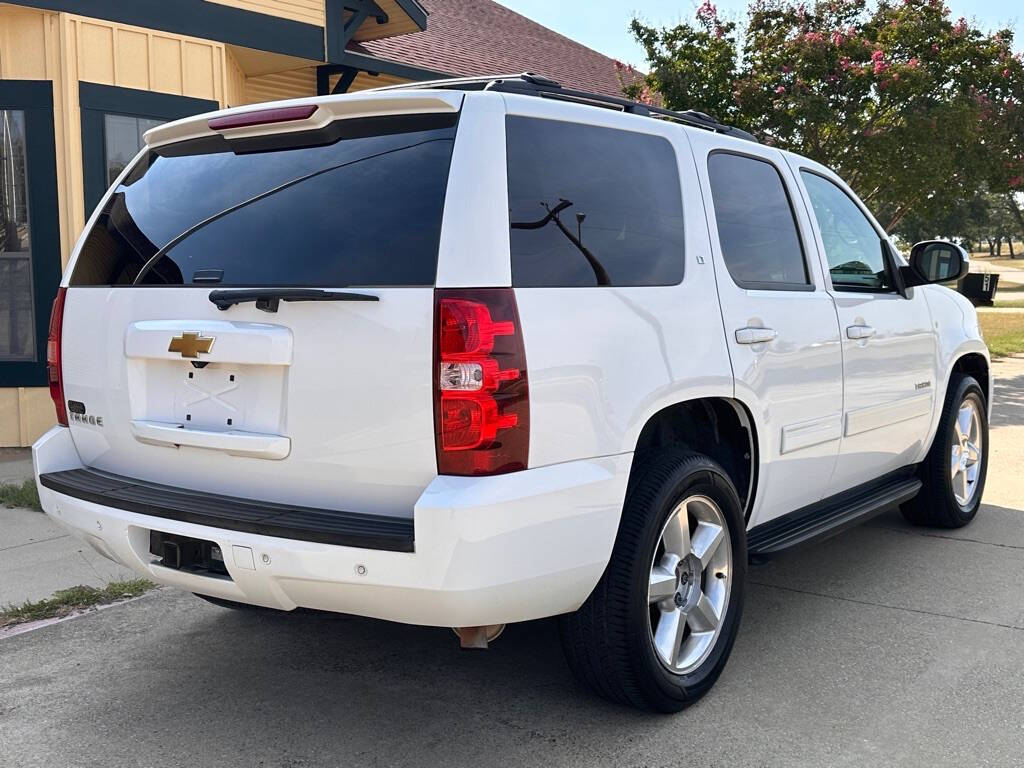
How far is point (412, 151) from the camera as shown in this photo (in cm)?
324

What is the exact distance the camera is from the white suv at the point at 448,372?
3004 mm

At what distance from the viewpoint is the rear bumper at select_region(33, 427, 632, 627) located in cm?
291

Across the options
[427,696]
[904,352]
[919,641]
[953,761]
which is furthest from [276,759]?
[904,352]

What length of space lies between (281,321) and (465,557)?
911 millimetres

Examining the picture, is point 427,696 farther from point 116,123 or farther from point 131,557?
point 116,123

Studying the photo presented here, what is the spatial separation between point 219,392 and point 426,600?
950mm

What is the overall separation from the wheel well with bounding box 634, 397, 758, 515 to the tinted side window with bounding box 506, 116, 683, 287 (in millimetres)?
529

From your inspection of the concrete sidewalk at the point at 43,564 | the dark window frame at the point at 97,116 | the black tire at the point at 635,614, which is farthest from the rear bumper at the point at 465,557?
the dark window frame at the point at 97,116

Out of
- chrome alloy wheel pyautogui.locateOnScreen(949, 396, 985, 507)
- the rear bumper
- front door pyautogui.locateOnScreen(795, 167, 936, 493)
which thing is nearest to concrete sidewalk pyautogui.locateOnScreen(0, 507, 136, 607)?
the rear bumper

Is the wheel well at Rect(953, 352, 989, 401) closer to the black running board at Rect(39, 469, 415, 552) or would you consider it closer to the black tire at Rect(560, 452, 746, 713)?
the black tire at Rect(560, 452, 746, 713)

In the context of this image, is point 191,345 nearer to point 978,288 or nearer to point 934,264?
point 934,264

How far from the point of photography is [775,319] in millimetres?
4156

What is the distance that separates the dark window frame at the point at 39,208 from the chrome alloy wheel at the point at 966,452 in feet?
22.1

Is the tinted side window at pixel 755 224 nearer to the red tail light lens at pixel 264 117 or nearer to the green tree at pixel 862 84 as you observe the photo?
the red tail light lens at pixel 264 117
